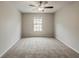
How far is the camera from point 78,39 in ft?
14.8

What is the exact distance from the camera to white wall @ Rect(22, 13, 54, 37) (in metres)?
9.82

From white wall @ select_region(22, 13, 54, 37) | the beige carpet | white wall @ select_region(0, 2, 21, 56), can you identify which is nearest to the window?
white wall @ select_region(22, 13, 54, 37)

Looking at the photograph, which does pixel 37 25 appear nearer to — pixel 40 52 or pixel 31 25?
pixel 31 25

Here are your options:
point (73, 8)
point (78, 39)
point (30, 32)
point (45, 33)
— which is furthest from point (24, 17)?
point (78, 39)

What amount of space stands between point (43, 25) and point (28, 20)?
1.29 metres

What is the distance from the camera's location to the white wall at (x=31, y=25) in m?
9.82

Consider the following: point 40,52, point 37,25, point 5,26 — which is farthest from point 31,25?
point 40,52

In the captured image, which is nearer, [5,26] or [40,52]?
[40,52]

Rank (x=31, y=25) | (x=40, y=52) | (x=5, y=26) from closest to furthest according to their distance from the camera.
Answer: (x=40, y=52), (x=5, y=26), (x=31, y=25)

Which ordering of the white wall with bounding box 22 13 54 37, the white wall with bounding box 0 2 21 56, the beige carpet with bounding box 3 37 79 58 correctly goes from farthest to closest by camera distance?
the white wall with bounding box 22 13 54 37 → the white wall with bounding box 0 2 21 56 → the beige carpet with bounding box 3 37 79 58

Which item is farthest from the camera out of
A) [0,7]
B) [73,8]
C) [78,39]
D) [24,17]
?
[24,17]

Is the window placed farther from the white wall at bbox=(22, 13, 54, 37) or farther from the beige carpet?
the beige carpet

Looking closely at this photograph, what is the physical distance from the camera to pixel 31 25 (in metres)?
9.95

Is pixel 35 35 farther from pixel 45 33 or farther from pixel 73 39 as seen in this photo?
pixel 73 39
